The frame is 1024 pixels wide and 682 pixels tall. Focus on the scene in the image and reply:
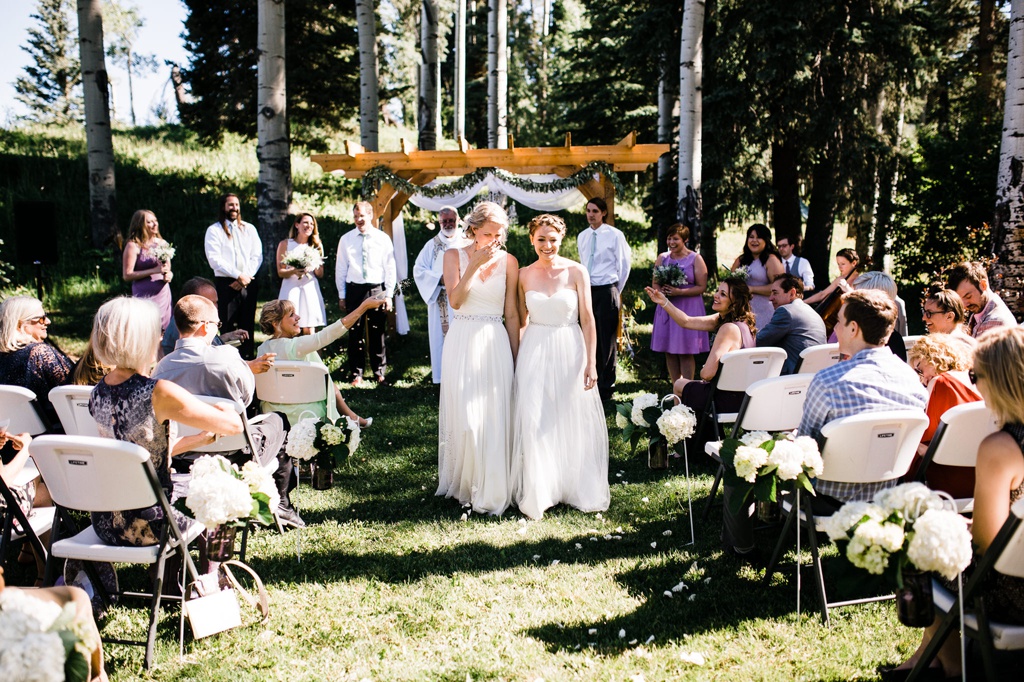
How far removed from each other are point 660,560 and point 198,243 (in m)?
13.7

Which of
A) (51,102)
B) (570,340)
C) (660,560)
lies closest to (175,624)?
(660,560)

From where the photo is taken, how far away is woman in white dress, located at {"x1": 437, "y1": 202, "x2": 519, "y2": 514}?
5.25 metres

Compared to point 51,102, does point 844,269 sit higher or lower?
lower

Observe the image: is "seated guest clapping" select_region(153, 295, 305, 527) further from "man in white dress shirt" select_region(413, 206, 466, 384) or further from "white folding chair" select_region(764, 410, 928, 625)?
"man in white dress shirt" select_region(413, 206, 466, 384)

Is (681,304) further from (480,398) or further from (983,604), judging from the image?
(983,604)

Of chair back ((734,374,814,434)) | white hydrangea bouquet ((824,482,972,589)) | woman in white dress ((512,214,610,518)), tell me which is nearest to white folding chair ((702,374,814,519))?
chair back ((734,374,814,434))

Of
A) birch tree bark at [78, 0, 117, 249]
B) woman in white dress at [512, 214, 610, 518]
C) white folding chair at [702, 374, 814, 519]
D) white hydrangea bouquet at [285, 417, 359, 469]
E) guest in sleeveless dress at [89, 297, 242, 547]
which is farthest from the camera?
birch tree bark at [78, 0, 117, 249]

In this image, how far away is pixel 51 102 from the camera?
1967 inches

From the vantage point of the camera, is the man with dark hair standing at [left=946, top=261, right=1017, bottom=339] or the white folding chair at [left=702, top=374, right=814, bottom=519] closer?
the white folding chair at [left=702, top=374, right=814, bottom=519]

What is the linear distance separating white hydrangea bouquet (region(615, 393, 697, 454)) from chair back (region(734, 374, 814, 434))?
37 cm

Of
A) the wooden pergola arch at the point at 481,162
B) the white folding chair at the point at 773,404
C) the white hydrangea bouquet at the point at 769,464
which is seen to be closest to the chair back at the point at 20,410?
the white hydrangea bouquet at the point at 769,464

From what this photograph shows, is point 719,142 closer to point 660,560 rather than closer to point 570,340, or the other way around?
point 570,340

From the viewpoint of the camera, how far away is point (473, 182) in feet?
33.5

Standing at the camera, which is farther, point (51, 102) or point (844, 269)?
point (51, 102)
